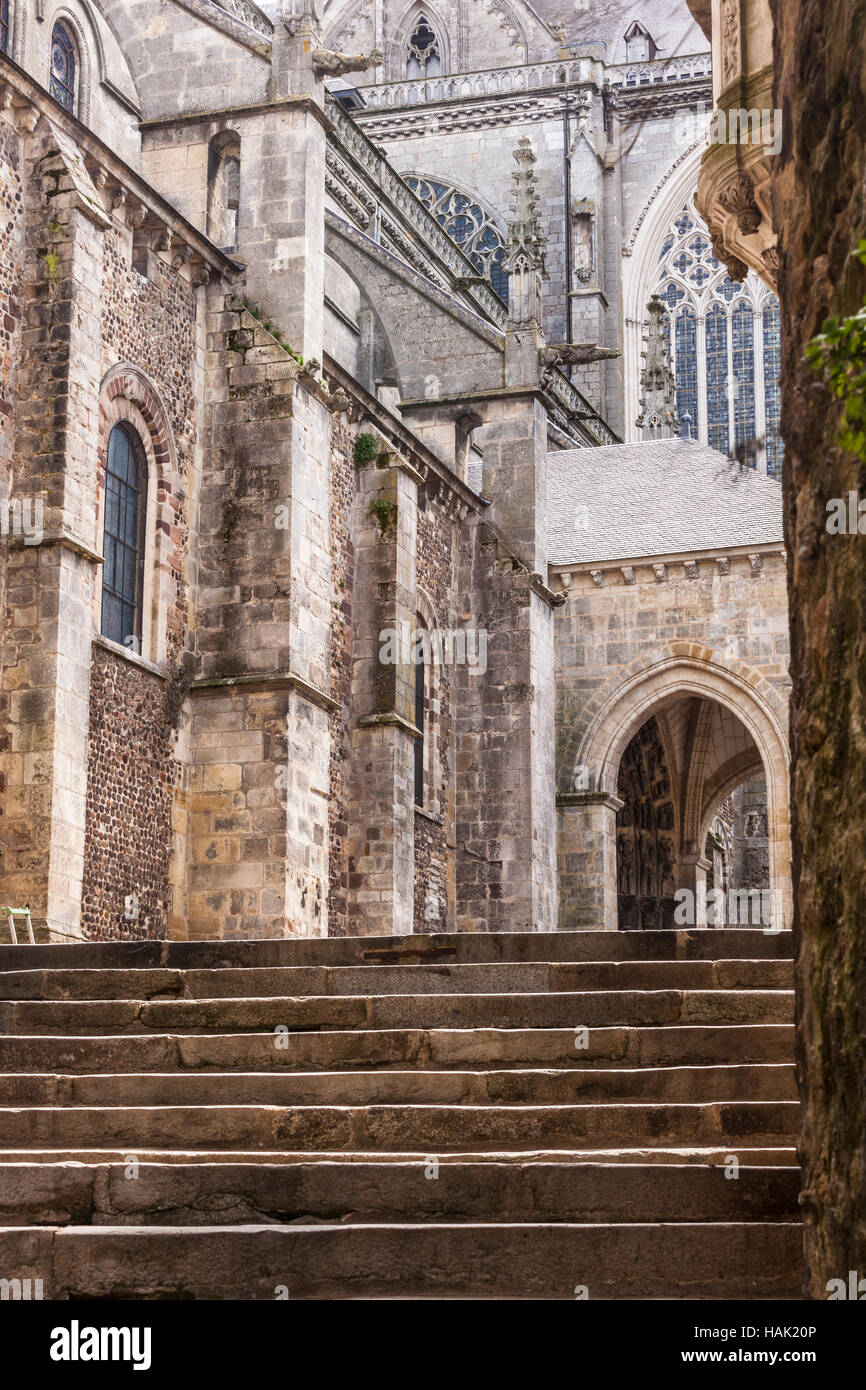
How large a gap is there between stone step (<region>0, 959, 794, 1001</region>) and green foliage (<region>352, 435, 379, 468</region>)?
14309 mm

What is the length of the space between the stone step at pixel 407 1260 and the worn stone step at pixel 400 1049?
4.82 feet

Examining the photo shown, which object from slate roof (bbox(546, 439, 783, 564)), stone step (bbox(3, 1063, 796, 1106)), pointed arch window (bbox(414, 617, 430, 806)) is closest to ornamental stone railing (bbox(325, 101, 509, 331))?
slate roof (bbox(546, 439, 783, 564))

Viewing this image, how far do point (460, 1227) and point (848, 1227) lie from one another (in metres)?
1.72

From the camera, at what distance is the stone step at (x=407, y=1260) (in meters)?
6.37

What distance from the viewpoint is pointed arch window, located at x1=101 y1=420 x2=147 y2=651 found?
18.2m

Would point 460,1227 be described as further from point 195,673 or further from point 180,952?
point 195,673

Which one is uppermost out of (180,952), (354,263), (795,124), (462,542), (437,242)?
(437,242)

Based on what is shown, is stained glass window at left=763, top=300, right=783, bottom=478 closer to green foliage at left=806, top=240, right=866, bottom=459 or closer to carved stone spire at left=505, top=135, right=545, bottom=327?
carved stone spire at left=505, top=135, right=545, bottom=327

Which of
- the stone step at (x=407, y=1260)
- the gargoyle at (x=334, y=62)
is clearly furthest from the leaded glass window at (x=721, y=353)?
the stone step at (x=407, y=1260)

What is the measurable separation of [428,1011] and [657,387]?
27.4 m

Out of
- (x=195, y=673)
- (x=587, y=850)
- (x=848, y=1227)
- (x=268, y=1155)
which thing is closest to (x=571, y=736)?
(x=587, y=850)

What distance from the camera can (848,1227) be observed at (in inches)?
205

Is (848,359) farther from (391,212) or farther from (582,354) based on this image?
(391,212)

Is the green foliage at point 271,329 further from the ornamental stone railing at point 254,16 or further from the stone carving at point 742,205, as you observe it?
the ornamental stone railing at point 254,16
